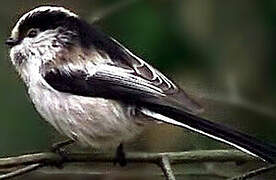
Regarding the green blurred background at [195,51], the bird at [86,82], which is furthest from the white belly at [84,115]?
the green blurred background at [195,51]

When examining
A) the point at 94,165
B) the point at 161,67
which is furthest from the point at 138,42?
the point at 94,165

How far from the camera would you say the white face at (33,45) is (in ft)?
13.0

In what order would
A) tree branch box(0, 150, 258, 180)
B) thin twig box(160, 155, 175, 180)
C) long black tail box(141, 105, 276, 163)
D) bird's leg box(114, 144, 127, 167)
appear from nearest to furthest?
long black tail box(141, 105, 276, 163) → thin twig box(160, 155, 175, 180) → tree branch box(0, 150, 258, 180) → bird's leg box(114, 144, 127, 167)

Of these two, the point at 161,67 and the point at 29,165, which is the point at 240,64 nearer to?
the point at 161,67

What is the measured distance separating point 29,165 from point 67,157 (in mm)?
177

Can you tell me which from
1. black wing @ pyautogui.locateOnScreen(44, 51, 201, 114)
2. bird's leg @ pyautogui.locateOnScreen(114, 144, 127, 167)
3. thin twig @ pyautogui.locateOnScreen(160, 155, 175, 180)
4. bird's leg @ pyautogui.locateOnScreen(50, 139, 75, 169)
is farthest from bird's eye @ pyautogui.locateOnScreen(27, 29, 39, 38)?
thin twig @ pyautogui.locateOnScreen(160, 155, 175, 180)

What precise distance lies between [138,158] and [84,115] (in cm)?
28

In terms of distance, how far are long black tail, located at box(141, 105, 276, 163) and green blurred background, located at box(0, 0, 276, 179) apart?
105cm

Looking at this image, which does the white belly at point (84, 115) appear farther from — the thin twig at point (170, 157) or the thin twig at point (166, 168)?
the thin twig at point (166, 168)

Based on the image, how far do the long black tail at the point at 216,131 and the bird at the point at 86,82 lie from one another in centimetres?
5

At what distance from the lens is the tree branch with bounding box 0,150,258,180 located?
3.66m

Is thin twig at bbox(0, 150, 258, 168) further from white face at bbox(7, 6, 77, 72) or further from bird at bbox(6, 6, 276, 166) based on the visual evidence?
white face at bbox(7, 6, 77, 72)

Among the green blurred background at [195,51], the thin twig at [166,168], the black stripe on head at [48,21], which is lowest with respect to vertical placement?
the thin twig at [166,168]

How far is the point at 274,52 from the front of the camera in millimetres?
5328
